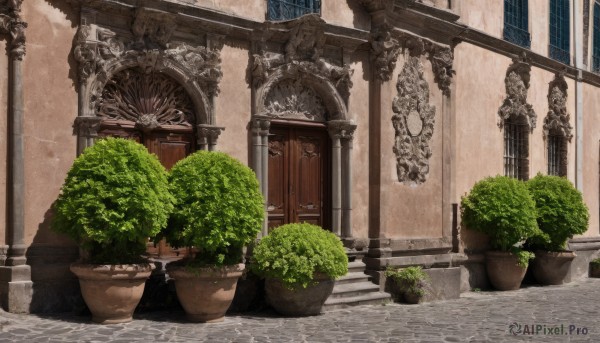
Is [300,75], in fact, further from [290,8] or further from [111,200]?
[111,200]

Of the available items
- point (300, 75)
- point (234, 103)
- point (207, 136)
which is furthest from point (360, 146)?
point (207, 136)

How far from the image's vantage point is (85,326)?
8.38 metres

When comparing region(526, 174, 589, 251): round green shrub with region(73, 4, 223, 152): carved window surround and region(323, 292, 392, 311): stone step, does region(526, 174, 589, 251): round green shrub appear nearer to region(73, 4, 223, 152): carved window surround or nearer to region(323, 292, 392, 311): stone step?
region(323, 292, 392, 311): stone step

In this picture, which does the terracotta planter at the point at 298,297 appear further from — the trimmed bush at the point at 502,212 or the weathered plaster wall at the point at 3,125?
the trimmed bush at the point at 502,212

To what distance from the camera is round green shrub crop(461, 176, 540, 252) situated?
1356cm

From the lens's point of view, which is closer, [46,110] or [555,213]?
[46,110]

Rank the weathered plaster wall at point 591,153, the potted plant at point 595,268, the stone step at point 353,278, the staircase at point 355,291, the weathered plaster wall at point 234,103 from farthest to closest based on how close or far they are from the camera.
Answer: the weathered plaster wall at point 591,153
the potted plant at point 595,268
the stone step at point 353,278
the staircase at point 355,291
the weathered plaster wall at point 234,103

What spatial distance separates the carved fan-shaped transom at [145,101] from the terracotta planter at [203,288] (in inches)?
81.8

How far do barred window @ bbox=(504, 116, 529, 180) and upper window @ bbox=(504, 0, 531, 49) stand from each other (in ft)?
5.66

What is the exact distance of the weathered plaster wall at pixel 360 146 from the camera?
39.8ft

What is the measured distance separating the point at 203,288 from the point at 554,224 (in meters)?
8.40

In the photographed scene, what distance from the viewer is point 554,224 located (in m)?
14.7

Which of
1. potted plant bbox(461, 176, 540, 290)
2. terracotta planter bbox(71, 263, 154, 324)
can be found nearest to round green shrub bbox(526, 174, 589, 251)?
potted plant bbox(461, 176, 540, 290)

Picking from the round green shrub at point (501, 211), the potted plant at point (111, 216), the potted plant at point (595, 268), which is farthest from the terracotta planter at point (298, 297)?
the potted plant at point (595, 268)
